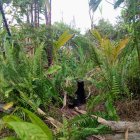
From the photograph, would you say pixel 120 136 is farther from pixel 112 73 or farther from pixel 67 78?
pixel 67 78

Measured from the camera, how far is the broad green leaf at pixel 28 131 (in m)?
2.07

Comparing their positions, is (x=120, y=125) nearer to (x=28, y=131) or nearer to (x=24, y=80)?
(x=28, y=131)

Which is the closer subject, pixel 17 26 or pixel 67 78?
pixel 67 78

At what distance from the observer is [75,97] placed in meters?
3.24

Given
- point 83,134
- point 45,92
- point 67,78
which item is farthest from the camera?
point 67,78

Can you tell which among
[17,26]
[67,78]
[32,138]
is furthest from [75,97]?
[17,26]

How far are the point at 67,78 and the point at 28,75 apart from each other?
1.46 feet

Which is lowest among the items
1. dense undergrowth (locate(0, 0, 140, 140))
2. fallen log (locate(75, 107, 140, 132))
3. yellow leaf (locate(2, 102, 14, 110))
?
fallen log (locate(75, 107, 140, 132))

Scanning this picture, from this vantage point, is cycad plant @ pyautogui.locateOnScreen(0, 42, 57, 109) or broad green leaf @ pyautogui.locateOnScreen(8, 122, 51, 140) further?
cycad plant @ pyautogui.locateOnScreen(0, 42, 57, 109)

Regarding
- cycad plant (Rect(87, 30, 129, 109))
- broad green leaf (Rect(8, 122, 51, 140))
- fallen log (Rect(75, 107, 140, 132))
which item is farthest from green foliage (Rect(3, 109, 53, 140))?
cycad plant (Rect(87, 30, 129, 109))

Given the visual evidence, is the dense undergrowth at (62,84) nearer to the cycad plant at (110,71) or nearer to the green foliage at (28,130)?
the cycad plant at (110,71)

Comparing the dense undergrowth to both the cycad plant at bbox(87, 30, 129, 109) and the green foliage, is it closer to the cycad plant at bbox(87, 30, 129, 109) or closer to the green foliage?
the cycad plant at bbox(87, 30, 129, 109)

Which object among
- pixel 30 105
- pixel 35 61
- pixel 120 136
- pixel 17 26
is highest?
pixel 17 26

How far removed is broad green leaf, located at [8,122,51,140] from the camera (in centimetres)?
207
